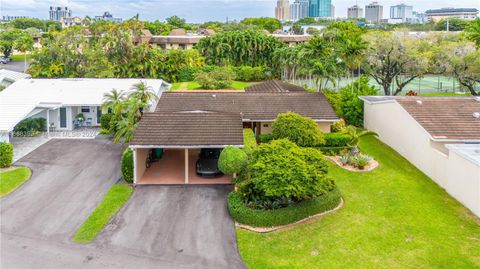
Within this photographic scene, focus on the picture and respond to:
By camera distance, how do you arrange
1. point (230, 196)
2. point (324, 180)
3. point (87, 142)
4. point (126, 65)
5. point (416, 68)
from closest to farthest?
1. point (324, 180)
2. point (230, 196)
3. point (87, 142)
4. point (416, 68)
5. point (126, 65)

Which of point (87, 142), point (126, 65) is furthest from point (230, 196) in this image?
point (126, 65)

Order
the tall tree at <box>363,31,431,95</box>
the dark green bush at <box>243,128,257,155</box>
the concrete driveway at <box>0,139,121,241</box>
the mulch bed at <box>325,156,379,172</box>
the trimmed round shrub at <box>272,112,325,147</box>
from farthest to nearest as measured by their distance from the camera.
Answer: the tall tree at <box>363,31,431,95</box> < the trimmed round shrub at <box>272,112,325,147</box> < the mulch bed at <box>325,156,379,172</box> < the dark green bush at <box>243,128,257,155</box> < the concrete driveway at <box>0,139,121,241</box>

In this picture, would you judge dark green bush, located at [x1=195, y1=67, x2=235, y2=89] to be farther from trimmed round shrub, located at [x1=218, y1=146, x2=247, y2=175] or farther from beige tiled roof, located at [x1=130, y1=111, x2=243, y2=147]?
trimmed round shrub, located at [x1=218, y1=146, x2=247, y2=175]

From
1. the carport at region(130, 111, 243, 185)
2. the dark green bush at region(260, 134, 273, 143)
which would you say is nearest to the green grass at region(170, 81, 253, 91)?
the dark green bush at region(260, 134, 273, 143)

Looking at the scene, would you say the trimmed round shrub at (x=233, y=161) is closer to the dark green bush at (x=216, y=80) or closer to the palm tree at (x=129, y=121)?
the palm tree at (x=129, y=121)

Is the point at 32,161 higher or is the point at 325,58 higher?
the point at 325,58

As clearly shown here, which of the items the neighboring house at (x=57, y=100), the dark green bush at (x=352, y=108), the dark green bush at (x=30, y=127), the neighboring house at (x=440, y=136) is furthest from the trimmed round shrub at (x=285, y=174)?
the dark green bush at (x=30, y=127)

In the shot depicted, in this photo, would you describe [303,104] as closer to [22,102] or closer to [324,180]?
[324,180]
